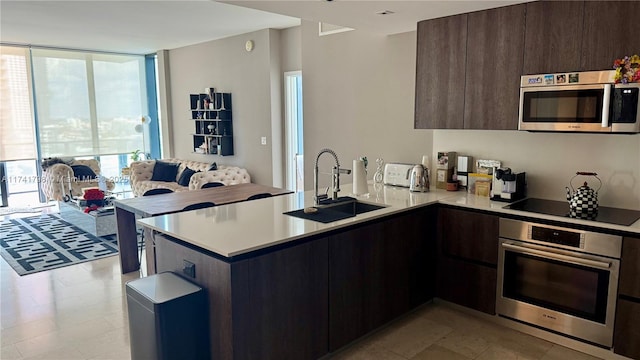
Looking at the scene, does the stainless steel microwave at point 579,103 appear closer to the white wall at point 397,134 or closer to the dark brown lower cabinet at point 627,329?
the white wall at point 397,134

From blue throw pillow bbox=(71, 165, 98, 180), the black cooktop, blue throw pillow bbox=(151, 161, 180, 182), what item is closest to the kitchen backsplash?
the black cooktop

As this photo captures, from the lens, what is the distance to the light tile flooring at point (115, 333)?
2.89m

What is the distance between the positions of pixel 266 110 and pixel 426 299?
4104mm

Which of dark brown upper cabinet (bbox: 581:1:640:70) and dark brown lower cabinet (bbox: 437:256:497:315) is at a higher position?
dark brown upper cabinet (bbox: 581:1:640:70)

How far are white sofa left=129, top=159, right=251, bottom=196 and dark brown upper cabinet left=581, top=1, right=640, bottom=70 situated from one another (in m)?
4.95

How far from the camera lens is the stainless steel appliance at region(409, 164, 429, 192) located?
3.79 meters

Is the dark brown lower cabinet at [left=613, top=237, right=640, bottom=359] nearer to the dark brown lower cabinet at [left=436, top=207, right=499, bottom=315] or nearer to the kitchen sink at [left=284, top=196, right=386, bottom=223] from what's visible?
the dark brown lower cabinet at [left=436, top=207, right=499, bottom=315]

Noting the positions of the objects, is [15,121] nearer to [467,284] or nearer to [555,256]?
[467,284]

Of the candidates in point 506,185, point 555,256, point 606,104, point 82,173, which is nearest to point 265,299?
point 555,256

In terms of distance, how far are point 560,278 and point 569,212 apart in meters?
0.46

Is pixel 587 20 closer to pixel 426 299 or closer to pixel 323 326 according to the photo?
pixel 426 299

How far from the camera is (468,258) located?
3.32 metres

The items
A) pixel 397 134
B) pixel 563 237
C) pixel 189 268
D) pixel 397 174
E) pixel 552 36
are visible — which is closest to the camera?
pixel 189 268

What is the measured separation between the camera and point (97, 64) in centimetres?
890
